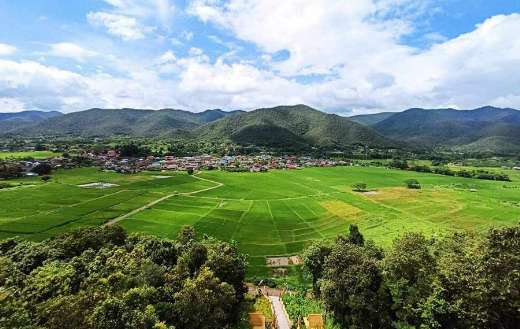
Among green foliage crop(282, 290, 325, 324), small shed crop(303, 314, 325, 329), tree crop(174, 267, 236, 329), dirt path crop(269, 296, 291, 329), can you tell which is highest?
tree crop(174, 267, 236, 329)

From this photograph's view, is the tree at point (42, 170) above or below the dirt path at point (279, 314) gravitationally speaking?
above

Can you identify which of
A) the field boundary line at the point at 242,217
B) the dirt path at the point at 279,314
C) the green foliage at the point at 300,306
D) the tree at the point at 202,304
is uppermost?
the tree at the point at 202,304

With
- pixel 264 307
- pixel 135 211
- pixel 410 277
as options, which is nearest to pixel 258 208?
pixel 135 211

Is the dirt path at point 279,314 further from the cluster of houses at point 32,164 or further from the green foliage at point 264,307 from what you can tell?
the cluster of houses at point 32,164

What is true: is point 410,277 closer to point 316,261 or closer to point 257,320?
point 316,261

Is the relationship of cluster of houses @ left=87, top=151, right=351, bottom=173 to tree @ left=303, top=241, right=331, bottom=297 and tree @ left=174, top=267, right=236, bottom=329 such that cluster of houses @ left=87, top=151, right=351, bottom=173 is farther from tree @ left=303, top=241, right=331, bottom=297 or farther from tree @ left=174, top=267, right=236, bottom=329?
tree @ left=174, top=267, right=236, bottom=329

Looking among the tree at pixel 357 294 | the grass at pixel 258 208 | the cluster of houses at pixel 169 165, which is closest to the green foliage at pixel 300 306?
the tree at pixel 357 294

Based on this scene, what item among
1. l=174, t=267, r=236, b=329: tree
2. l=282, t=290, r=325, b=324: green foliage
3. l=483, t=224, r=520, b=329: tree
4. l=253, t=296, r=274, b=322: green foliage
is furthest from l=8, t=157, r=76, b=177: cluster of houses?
l=483, t=224, r=520, b=329: tree
